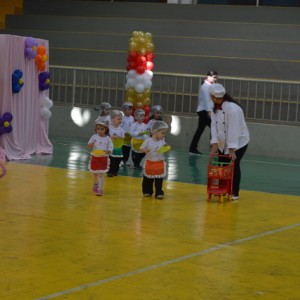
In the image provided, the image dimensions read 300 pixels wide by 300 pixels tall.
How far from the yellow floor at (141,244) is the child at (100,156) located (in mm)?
235

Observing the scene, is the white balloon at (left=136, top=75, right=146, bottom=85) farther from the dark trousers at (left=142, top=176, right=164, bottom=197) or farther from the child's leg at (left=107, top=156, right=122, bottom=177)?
the dark trousers at (left=142, top=176, right=164, bottom=197)

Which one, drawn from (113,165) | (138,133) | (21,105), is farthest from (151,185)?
(21,105)

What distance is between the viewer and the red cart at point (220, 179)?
12094mm

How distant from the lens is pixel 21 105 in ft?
53.8

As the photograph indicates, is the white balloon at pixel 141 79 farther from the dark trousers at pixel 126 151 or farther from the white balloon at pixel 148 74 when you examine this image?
the dark trousers at pixel 126 151

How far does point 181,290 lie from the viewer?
714cm

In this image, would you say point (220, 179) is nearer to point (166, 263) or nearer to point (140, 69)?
point (166, 263)

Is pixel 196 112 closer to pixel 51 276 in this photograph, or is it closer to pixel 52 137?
pixel 52 137

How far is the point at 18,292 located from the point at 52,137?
14845mm

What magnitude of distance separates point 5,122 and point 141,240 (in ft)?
24.0

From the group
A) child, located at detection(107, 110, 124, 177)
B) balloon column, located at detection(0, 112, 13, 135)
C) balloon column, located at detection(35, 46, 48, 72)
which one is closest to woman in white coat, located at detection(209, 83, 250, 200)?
child, located at detection(107, 110, 124, 177)

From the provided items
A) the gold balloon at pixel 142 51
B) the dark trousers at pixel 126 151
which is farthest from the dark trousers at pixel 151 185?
the gold balloon at pixel 142 51

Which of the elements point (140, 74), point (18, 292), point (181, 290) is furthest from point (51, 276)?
point (140, 74)

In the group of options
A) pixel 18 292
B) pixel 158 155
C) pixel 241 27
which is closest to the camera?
pixel 18 292
